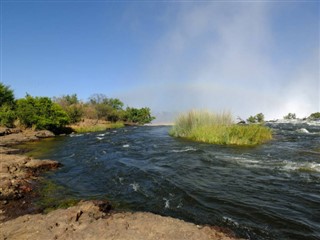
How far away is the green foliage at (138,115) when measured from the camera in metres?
55.0

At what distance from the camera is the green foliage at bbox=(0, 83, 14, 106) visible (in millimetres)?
33844

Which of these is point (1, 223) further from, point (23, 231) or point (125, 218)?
point (125, 218)

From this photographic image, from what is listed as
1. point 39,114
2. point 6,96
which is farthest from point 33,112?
point 6,96

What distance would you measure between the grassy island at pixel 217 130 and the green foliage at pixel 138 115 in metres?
32.9

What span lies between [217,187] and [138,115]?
160ft

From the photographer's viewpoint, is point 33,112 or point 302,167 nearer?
point 302,167

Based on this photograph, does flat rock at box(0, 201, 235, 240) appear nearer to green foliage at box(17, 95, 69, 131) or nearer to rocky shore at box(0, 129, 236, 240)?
rocky shore at box(0, 129, 236, 240)

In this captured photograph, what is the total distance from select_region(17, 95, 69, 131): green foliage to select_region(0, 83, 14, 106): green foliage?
16.6 ft

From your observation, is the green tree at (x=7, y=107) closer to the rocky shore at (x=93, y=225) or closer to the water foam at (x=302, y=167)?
the rocky shore at (x=93, y=225)

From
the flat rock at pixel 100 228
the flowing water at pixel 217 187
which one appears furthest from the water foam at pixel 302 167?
the flat rock at pixel 100 228

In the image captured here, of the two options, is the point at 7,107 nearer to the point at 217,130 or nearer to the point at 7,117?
the point at 7,117

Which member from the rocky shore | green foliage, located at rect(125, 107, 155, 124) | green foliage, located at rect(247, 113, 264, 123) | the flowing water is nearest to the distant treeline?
green foliage, located at rect(125, 107, 155, 124)

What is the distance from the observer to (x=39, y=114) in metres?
29.5

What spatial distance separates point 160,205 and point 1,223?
342 cm
